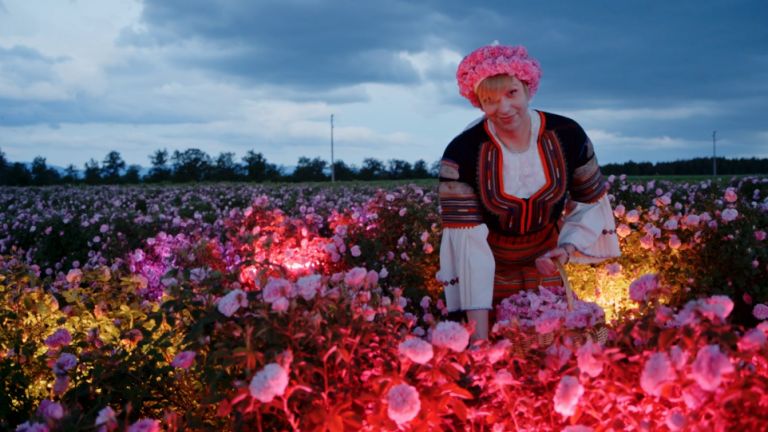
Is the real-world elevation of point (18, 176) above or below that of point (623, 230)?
above

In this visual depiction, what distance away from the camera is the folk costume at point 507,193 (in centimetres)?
308

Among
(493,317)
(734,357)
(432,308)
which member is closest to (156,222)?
(432,308)

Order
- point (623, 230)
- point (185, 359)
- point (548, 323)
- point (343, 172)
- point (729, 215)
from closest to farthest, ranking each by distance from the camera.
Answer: point (548, 323), point (185, 359), point (729, 215), point (623, 230), point (343, 172)

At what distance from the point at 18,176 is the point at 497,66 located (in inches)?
1017

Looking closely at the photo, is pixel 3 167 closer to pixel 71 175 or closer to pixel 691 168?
pixel 71 175

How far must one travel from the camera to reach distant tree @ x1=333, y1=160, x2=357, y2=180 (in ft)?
94.8

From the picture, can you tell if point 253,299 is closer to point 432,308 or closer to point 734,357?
point 734,357

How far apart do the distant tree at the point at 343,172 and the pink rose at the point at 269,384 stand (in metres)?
27.3

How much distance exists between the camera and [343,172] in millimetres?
29266

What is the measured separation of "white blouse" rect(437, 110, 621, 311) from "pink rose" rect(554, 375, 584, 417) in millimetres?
1448

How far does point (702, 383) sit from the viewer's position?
1380mm

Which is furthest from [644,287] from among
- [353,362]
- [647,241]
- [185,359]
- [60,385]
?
[647,241]

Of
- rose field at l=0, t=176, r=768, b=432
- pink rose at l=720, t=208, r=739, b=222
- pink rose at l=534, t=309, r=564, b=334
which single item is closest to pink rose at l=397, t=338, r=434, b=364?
rose field at l=0, t=176, r=768, b=432

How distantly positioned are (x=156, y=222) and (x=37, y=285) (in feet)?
15.0
